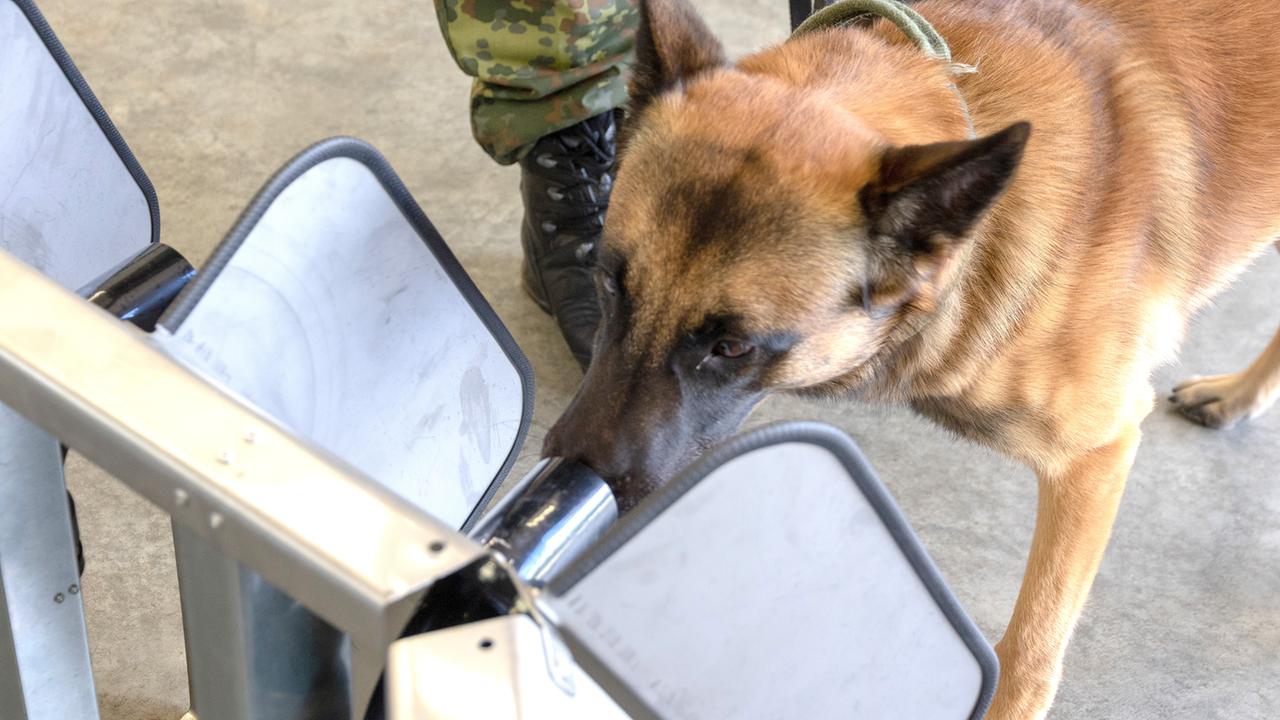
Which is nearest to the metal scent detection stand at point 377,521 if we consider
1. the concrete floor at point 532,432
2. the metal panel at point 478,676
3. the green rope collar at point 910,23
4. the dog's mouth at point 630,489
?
the metal panel at point 478,676

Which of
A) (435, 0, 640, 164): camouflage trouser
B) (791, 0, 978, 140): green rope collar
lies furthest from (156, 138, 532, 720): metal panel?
(435, 0, 640, 164): camouflage trouser

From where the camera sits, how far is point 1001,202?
119cm

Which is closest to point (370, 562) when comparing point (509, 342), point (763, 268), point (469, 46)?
point (509, 342)

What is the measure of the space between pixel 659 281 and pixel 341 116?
64.4 inches

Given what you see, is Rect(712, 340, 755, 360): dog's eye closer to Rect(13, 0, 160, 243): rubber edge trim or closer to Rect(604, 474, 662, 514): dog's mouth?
Rect(604, 474, 662, 514): dog's mouth

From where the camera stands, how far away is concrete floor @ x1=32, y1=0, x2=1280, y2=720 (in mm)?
1585

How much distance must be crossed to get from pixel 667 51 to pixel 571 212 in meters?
0.81

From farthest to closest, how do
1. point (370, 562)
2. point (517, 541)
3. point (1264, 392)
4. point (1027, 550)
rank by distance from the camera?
point (1264, 392)
point (1027, 550)
point (517, 541)
point (370, 562)

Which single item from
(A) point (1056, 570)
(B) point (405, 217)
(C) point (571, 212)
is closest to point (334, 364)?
(B) point (405, 217)

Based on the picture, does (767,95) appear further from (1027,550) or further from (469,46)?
(1027,550)

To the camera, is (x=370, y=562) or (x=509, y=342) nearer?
(x=370, y=562)

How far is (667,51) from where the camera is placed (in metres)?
1.23

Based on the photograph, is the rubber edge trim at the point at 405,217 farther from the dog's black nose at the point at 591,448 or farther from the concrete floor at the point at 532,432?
the concrete floor at the point at 532,432

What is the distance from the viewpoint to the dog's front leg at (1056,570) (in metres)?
1.36
